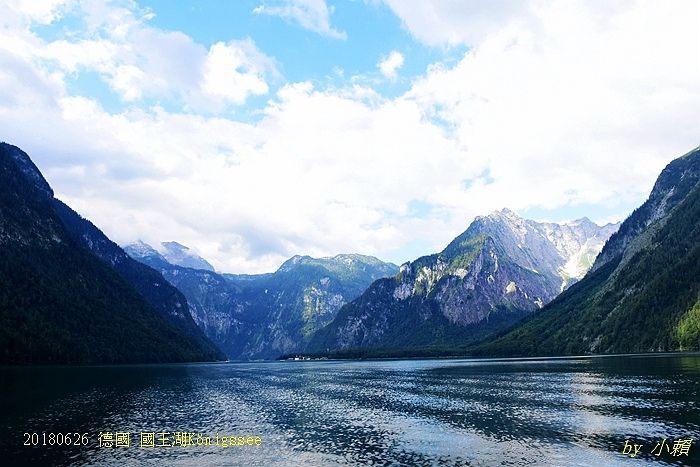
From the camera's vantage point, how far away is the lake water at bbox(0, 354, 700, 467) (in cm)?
5556

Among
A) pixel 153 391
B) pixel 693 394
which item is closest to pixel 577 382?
pixel 693 394

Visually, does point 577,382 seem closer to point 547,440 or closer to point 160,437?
point 547,440

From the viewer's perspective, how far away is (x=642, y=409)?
264 feet

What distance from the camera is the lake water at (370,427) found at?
5556 cm

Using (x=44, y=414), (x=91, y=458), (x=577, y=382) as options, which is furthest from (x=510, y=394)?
(x=44, y=414)

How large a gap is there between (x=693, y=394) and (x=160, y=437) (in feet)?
325

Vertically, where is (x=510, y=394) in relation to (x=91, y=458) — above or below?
below

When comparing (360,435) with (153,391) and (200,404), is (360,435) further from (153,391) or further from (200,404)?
(153,391)

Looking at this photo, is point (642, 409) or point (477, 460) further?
point (642, 409)

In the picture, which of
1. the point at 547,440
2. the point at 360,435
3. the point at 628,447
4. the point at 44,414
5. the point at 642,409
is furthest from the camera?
the point at 44,414

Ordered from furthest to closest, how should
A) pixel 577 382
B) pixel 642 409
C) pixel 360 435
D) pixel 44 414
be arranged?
pixel 577 382, pixel 44 414, pixel 642 409, pixel 360 435

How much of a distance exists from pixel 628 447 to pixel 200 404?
294ft

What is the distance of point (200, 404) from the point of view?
110 m

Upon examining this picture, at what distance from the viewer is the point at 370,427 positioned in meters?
76.6
